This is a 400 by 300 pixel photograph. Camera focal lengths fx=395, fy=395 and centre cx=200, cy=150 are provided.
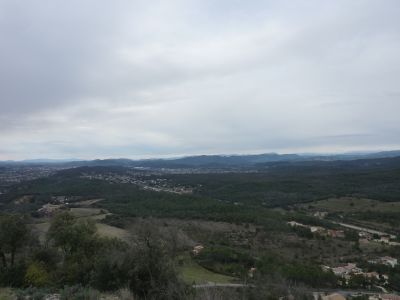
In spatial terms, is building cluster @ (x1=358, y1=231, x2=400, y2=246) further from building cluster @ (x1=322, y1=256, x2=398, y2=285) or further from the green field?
the green field

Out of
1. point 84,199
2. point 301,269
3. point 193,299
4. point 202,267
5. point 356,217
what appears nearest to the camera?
point 193,299

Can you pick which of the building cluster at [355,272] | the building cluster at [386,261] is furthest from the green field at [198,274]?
the building cluster at [386,261]

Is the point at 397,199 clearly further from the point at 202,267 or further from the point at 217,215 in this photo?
the point at 202,267

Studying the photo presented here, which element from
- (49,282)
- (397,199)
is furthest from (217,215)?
(49,282)

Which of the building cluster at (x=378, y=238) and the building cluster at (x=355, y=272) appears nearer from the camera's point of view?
the building cluster at (x=355, y=272)

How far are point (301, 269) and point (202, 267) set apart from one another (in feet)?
36.2

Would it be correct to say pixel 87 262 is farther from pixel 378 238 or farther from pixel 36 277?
pixel 378 238

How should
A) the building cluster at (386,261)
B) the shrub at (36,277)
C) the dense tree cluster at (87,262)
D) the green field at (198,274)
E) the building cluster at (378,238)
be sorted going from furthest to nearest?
1. the building cluster at (378,238)
2. the building cluster at (386,261)
3. the green field at (198,274)
4. the shrub at (36,277)
5. the dense tree cluster at (87,262)

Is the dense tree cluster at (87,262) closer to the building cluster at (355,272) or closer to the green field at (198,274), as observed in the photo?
the green field at (198,274)

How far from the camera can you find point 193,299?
567 inches

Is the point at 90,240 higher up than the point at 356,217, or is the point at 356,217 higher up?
the point at 90,240

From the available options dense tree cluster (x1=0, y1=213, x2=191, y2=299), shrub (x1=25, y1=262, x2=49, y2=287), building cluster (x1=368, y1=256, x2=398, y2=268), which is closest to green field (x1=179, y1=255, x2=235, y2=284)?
dense tree cluster (x1=0, y1=213, x2=191, y2=299)

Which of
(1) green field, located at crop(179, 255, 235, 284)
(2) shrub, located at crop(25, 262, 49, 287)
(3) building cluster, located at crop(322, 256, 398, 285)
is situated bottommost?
(3) building cluster, located at crop(322, 256, 398, 285)

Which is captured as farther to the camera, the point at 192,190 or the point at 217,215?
the point at 192,190
